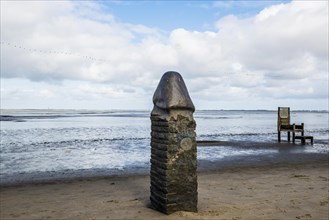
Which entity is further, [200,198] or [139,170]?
[139,170]

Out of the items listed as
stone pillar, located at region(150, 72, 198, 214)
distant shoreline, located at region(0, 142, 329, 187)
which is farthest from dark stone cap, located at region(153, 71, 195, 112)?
distant shoreline, located at region(0, 142, 329, 187)

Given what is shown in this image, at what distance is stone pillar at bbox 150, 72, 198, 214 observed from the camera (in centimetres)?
698

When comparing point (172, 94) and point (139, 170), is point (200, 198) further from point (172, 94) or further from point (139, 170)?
point (139, 170)

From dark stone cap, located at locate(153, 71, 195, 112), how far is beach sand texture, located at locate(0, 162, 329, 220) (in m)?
2.23

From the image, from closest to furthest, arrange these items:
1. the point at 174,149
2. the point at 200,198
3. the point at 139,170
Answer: the point at 174,149 → the point at 200,198 → the point at 139,170

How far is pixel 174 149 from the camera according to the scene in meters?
7.00

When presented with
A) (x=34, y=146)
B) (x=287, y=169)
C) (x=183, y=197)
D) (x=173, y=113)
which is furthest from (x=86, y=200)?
(x=34, y=146)

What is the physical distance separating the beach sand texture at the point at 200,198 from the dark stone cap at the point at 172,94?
223cm

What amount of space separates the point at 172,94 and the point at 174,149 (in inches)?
45.1

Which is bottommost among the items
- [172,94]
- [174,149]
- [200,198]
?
[200,198]

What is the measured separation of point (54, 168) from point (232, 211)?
32.3 feet

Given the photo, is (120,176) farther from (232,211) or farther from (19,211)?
(232,211)

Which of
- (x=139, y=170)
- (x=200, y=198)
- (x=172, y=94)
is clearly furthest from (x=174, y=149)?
(x=139, y=170)

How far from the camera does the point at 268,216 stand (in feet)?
23.7
